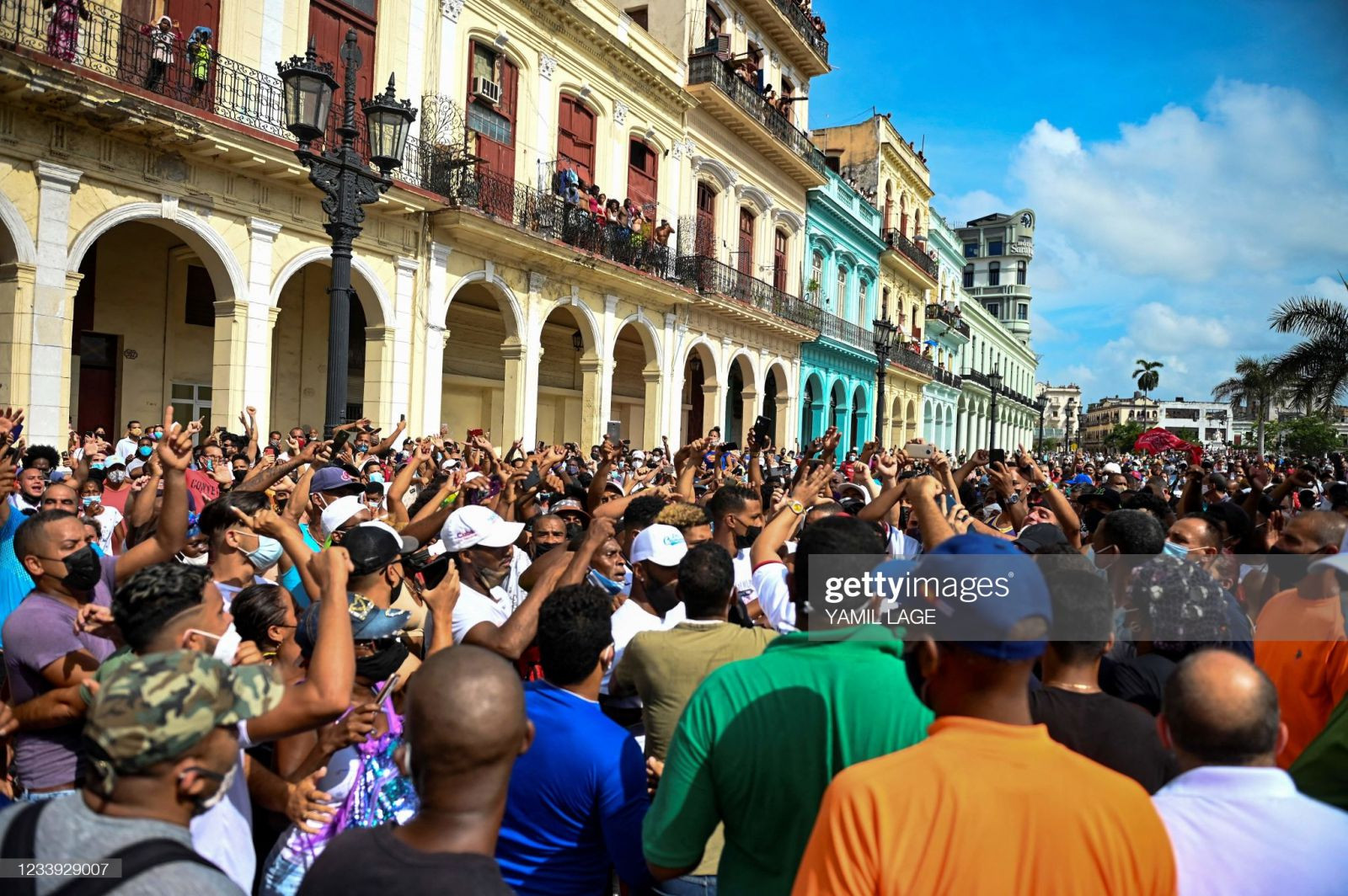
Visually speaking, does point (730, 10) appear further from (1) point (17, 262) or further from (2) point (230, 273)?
(1) point (17, 262)

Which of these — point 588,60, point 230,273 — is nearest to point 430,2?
point 588,60

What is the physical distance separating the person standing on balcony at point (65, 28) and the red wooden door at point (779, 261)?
18.9m

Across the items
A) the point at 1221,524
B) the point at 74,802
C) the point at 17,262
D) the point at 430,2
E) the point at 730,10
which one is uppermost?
the point at 730,10

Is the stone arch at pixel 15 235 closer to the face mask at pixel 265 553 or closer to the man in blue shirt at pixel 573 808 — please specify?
the face mask at pixel 265 553

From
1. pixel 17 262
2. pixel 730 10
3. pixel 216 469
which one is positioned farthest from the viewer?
pixel 730 10

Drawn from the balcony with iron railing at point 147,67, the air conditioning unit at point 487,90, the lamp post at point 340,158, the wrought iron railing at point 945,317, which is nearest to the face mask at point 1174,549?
the lamp post at point 340,158

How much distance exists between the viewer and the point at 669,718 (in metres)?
2.63

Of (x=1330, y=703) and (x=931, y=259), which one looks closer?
(x=1330, y=703)

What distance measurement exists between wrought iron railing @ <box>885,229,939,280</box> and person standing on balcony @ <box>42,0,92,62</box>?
92.6ft

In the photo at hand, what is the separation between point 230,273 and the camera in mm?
12008

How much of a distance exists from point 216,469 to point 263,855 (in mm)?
5367

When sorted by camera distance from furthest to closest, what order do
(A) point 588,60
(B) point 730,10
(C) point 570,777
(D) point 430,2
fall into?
(B) point 730,10 → (A) point 588,60 → (D) point 430,2 → (C) point 570,777

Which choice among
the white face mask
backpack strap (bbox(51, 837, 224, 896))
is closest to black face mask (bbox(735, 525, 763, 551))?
the white face mask

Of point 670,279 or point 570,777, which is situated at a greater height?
point 670,279
